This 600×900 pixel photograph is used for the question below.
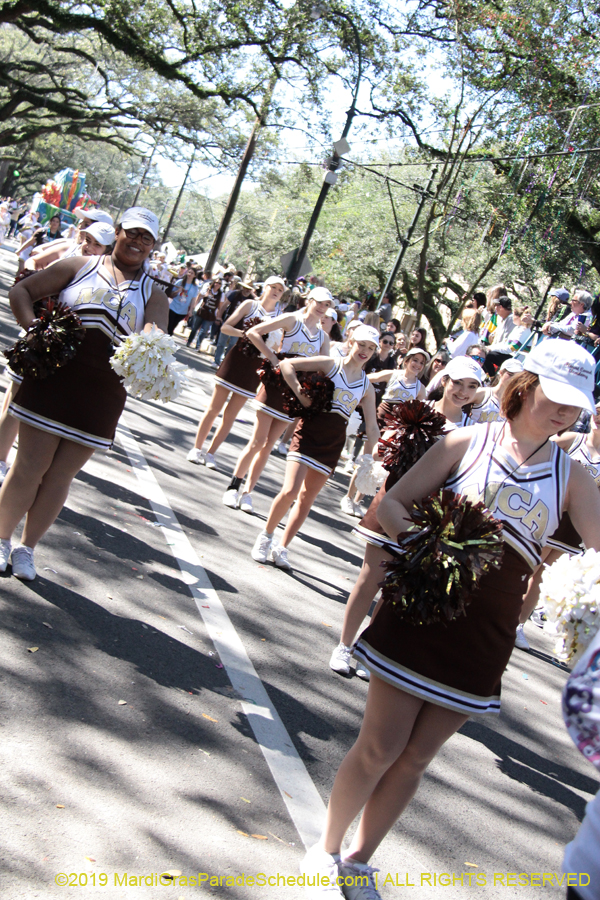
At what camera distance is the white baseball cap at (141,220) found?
4.54 m

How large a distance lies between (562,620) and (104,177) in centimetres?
10507

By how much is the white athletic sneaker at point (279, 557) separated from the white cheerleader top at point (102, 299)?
9.05 feet

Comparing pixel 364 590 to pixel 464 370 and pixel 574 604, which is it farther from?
pixel 574 604

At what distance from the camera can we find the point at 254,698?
440 centimetres

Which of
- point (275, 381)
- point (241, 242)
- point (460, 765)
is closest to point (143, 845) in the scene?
point (460, 765)

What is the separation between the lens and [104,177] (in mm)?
99875

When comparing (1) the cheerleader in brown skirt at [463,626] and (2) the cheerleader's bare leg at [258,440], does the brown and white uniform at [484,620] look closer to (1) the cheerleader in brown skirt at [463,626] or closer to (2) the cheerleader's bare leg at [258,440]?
(1) the cheerleader in brown skirt at [463,626]

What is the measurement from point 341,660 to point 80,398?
2221mm

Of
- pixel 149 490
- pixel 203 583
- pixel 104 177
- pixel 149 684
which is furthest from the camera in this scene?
pixel 104 177

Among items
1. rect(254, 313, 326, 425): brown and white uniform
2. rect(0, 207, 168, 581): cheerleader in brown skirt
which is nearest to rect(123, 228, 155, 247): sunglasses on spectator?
rect(0, 207, 168, 581): cheerleader in brown skirt

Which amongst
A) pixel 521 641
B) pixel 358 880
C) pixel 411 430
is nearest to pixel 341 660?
pixel 411 430

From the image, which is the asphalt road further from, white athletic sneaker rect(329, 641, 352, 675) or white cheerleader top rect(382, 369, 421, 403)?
white cheerleader top rect(382, 369, 421, 403)

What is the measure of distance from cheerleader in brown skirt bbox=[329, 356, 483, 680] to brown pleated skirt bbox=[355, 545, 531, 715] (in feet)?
4.07

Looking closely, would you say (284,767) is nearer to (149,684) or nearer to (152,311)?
(149,684)
